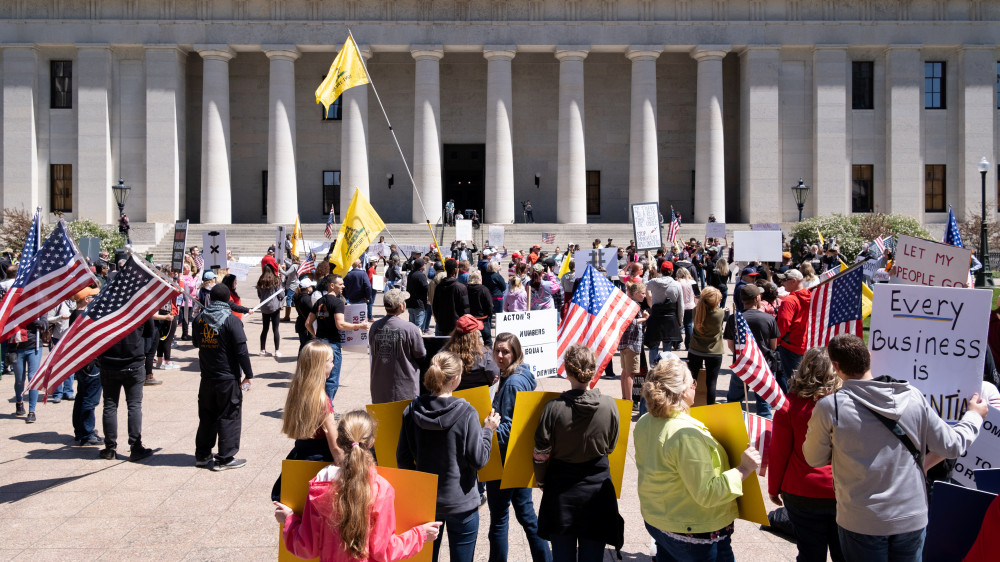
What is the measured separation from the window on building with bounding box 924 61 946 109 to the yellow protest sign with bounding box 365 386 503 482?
137 feet

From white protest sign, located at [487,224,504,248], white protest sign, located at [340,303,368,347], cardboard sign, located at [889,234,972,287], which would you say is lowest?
white protest sign, located at [340,303,368,347]

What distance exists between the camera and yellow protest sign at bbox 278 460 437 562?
4414mm

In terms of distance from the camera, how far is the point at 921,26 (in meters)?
39.2

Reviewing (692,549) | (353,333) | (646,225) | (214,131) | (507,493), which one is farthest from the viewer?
(214,131)

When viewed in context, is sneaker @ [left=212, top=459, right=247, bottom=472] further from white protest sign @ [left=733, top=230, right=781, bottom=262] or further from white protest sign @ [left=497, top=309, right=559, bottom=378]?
white protest sign @ [left=733, top=230, right=781, bottom=262]

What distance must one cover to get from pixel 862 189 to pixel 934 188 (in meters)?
3.51

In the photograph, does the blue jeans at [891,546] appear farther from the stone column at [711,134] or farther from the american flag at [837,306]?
the stone column at [711,134]

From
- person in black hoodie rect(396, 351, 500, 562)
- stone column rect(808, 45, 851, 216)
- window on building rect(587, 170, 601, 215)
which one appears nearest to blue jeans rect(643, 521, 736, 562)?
person in black hoodie rect(396, 351, 500, 562)

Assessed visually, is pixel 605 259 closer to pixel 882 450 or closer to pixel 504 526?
pixel 504 526

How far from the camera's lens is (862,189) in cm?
4112

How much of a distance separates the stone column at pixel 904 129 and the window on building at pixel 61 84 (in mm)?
39265

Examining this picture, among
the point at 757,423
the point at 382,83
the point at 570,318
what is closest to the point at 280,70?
the point at 382,83

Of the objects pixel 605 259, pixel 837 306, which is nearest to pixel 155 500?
pixel 837 306

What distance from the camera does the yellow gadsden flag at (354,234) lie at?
1472 cm
